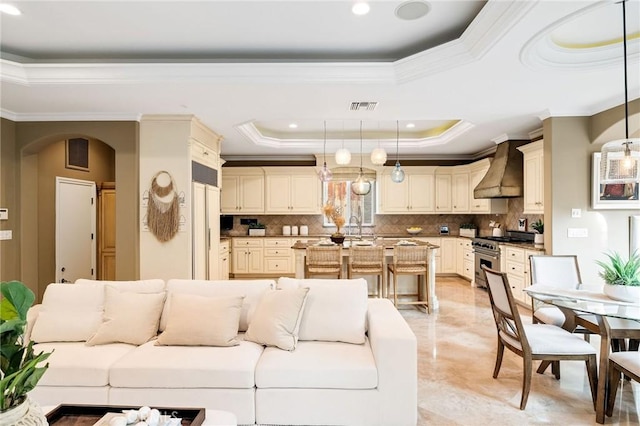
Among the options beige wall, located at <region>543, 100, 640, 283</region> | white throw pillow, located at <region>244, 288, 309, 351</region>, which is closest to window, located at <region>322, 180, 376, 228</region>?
beige wall, located at <region>543, 100, 640, 283</region>

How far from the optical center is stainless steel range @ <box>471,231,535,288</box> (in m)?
6.03

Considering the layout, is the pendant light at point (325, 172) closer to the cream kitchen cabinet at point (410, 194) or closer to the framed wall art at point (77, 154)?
the cream kitchen cabinet at point (410, 194)

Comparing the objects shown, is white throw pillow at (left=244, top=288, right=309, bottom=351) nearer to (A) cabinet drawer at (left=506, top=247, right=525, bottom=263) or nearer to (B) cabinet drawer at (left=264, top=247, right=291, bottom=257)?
(A) cabinet drawer at (left=506, top=247, right=525, bottom=263)

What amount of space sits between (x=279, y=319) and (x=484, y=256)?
503 cm

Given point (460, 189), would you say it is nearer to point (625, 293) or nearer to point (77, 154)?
point (625, 293)

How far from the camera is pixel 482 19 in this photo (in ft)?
8.48

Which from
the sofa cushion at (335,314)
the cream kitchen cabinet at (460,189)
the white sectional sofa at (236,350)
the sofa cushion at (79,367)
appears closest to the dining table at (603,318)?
the white sectional sofa at (236,350)

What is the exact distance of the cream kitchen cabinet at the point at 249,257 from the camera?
7.64 m

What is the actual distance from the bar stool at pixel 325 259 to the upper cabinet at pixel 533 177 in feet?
9.98

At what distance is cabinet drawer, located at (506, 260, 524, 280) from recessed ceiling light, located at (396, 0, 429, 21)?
13.4 feet

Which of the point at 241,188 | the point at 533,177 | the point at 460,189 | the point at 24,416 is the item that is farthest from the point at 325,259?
the point at 460,189

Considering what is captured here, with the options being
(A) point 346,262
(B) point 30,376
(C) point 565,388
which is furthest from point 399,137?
(B) point 30,376

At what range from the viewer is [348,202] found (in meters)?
8.26

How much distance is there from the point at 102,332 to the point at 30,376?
147 centimetres
